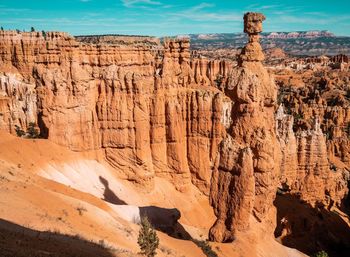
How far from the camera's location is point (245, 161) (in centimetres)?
1733

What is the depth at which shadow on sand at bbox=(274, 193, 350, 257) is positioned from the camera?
27031mm

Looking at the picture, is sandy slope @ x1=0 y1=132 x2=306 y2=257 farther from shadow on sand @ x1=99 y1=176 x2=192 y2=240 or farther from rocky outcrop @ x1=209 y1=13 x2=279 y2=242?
rocky outcrop @ x1=209 y1=13 x2=279 y2=242

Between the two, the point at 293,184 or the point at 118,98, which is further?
the point at 293,184

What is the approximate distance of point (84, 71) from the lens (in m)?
30.6

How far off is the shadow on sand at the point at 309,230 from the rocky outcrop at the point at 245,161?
9.08 m

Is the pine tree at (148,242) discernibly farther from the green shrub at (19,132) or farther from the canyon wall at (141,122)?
the green shrub at (19,132)

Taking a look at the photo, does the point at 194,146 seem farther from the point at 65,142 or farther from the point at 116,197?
the point at 65,142

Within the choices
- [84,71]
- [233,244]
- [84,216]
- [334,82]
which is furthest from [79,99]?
[334,82]

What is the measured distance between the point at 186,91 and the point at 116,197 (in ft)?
35.6

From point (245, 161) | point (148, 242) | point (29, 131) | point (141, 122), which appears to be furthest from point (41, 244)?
point (29, 131)

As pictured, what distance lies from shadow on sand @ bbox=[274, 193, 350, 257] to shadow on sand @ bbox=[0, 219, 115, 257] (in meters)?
17.6

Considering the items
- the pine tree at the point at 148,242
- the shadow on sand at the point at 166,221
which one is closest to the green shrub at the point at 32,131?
the shadow on sand at the point at 166,221

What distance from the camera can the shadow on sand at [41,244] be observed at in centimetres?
1004

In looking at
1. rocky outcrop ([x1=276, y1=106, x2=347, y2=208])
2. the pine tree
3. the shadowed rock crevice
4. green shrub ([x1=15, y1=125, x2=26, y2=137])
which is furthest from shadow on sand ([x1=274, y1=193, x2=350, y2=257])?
green shrub ([x1=15, y1=125, x2=26, y2=137])
